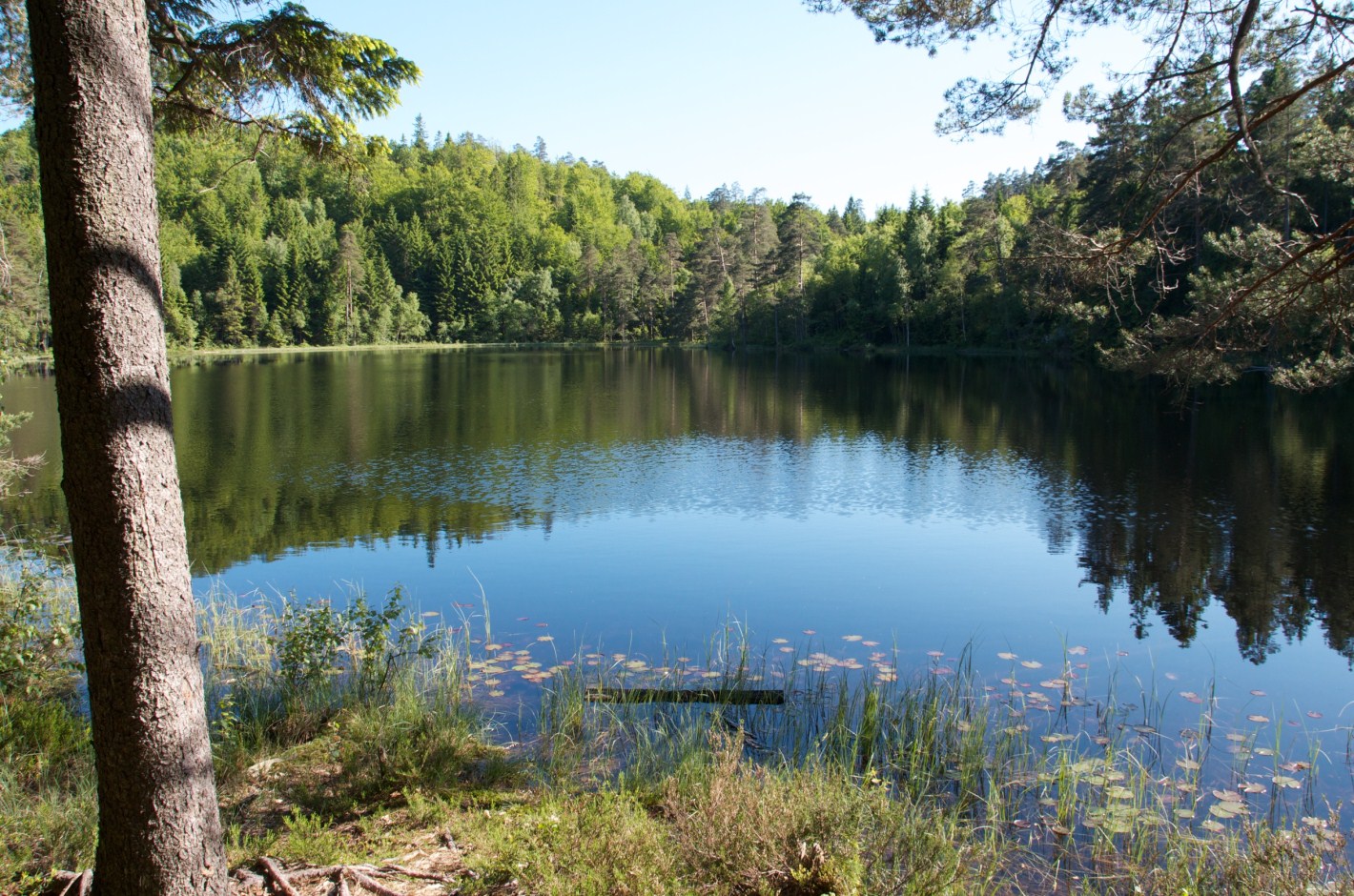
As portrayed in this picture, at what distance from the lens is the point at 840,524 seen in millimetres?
15055

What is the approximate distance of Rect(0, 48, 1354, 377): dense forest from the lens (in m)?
40.9

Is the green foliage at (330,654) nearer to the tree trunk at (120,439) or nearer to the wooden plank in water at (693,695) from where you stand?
the wooden plank in water at (693,695)

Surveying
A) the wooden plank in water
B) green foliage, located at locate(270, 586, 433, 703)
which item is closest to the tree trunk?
green foliage, located at locate(270, 586, 433, 703)

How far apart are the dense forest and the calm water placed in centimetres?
482

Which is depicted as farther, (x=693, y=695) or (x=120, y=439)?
(x=693, y=695)

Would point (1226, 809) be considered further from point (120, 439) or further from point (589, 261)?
point (589, 261)

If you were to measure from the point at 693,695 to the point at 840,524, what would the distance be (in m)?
8.46

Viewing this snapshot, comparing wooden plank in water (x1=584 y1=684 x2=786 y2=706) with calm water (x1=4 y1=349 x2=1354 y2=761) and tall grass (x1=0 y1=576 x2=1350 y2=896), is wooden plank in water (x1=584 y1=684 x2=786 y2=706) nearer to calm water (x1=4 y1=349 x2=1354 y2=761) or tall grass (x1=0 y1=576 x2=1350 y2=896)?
tall grass (x1=0 y1=576 x2=1350 y2=896)

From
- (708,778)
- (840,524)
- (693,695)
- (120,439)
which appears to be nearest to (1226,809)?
(708,778)

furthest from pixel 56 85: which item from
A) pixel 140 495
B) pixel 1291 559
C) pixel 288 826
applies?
pixel 1291 559

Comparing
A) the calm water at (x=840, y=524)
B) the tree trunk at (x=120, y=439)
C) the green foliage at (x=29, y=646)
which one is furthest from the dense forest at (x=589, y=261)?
the tree trunk at (x=120, y=439)

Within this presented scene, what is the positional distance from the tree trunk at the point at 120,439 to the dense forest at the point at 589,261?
45.3 feet

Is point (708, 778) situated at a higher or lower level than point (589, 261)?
lower

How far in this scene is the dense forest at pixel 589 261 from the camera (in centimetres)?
4088
